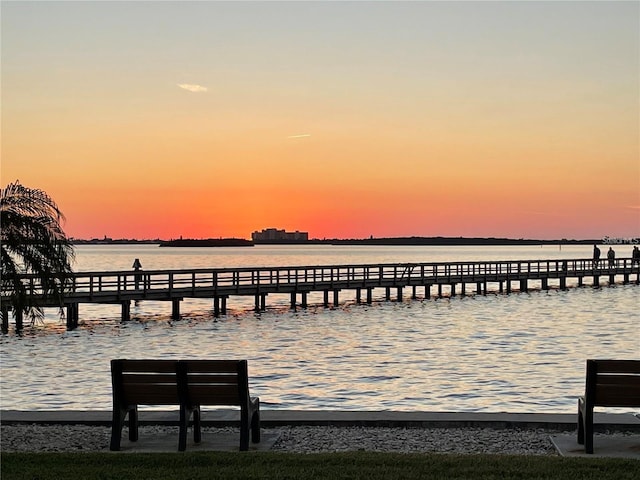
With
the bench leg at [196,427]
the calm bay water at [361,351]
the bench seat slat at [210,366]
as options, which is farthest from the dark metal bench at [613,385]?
the calm bay water at [361,351]

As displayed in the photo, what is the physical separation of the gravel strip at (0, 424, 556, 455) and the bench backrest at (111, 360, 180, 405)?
2.23 ft

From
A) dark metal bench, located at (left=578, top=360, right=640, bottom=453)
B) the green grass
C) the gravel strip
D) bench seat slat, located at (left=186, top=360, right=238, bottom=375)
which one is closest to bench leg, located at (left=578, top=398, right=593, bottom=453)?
dark metal bench, located at (left=578, top=360, right=640, bottom=453)

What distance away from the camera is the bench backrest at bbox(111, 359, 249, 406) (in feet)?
35.8

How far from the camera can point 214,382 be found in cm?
1102

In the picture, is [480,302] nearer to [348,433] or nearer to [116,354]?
[116,354]

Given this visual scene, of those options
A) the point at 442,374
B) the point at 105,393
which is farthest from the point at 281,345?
the point at 105,393

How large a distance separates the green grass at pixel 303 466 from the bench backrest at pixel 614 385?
47.0 inches

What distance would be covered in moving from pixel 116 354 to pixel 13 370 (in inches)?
200

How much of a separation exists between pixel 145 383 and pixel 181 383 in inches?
19.2

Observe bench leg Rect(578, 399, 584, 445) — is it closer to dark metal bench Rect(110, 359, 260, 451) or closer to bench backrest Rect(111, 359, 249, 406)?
dark metal bench Rect(110, 359, 260, 451)

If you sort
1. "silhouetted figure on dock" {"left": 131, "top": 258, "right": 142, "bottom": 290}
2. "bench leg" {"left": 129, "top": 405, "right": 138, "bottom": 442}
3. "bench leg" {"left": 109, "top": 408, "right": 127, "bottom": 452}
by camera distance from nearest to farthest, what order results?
"bench leg" {"left": 109, "top": 408, "right": 127, "bottom": 452} → "bench leg" {"left": 129, "top": 405, "right": 138, "bottom": 442} → "silhouetted figure on dock" {"left": 131, "top": 258, "right": 142, "bottom": 290}

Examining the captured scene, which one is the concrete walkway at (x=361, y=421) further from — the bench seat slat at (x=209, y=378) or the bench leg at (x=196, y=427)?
the bench seat slat at (x=209, y=378)

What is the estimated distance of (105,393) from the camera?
22.4m

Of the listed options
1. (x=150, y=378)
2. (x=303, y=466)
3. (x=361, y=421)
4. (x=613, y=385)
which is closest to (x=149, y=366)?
(x=150, y=378)
